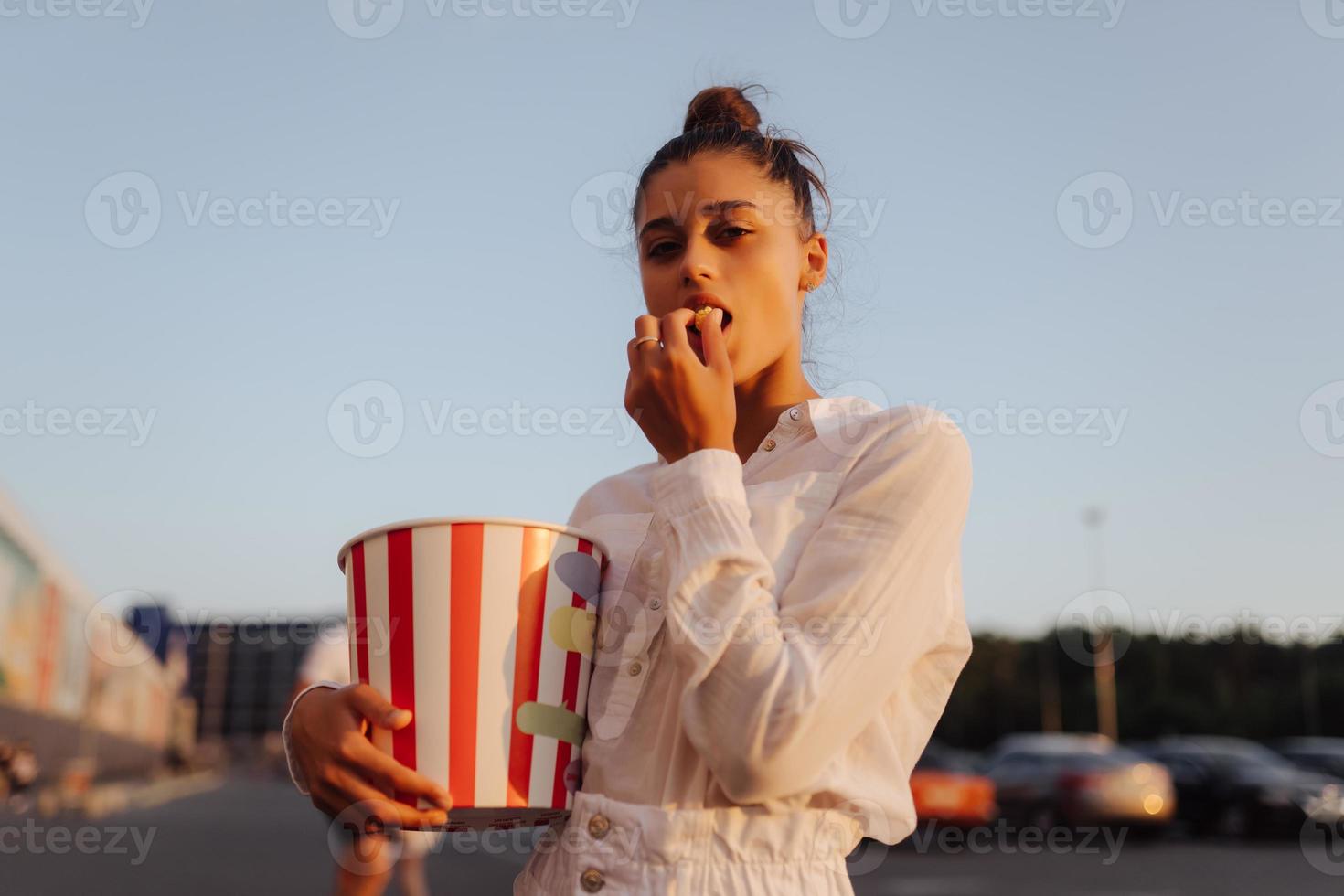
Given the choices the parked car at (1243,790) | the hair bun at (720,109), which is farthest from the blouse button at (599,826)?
the parked car at (1243,790)

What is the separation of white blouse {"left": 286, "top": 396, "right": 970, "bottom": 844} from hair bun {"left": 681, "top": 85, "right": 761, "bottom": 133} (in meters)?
0.78

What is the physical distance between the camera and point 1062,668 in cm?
6344

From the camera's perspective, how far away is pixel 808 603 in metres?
1.61

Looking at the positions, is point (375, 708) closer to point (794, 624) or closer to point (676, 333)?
point (794, 624)

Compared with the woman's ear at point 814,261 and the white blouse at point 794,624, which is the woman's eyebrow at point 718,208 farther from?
the white blouse at point 794,624

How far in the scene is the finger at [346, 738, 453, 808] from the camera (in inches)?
62.3

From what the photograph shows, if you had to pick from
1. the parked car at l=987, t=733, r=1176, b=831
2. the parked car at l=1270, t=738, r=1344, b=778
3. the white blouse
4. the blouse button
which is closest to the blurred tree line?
the parked car at l=1270, t=738, r=1344, b=778

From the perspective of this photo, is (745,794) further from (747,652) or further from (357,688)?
(357,688)

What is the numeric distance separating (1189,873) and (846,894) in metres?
11.9

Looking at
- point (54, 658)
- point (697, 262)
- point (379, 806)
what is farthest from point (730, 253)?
point (54, 658)

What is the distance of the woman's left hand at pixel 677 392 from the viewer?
173 centimetres

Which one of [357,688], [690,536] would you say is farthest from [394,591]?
[690,536]

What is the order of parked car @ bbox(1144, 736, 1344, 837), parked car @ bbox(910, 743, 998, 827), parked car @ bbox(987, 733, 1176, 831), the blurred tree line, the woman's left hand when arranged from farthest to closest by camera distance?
the blurred tree line → parked car @ bbox(1144, 736, 1344, 837) → parked car @ bbox(987, 733, 1176, 831) → parked car @ bbox(910, 743, 998, 827) → the woman's left hand

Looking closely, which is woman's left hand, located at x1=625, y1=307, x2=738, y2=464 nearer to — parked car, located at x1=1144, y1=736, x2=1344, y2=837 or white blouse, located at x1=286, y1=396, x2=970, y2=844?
white blouse, located at x1=286, y1=396, x2=970, y2=844
